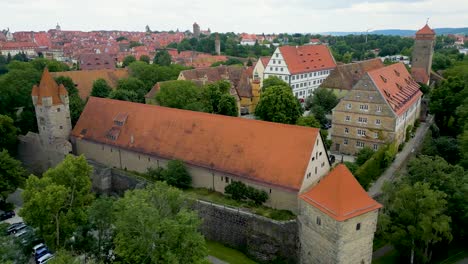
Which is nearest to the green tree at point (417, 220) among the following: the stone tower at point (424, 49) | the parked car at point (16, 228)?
the parked car at point (16, 228)

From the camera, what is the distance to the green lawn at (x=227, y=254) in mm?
36094

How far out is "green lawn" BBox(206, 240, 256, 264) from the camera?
3609 centimetres

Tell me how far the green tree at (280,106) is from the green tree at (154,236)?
114 feet

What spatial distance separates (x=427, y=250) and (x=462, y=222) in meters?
4.20

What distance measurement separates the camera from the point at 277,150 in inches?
1553

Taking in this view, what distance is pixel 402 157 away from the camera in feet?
179

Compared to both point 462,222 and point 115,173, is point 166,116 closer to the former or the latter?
point 115,173

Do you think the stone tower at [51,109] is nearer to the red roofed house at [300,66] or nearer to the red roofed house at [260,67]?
the red roofed house at [260,67]

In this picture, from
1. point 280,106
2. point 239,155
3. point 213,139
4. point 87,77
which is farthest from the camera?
point 87,77

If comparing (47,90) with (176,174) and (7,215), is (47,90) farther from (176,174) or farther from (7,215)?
(176,174)

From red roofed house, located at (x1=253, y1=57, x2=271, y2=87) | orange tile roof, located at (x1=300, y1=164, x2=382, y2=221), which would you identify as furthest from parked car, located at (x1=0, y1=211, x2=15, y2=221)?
red roofed house, located at (x1=253, y1=57, x2=271, y2=87)

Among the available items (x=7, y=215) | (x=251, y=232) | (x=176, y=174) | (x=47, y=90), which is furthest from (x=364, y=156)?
(x=7, y=215)

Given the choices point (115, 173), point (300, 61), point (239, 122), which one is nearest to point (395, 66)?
point (300, 61)

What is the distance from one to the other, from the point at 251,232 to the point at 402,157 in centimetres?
2870
